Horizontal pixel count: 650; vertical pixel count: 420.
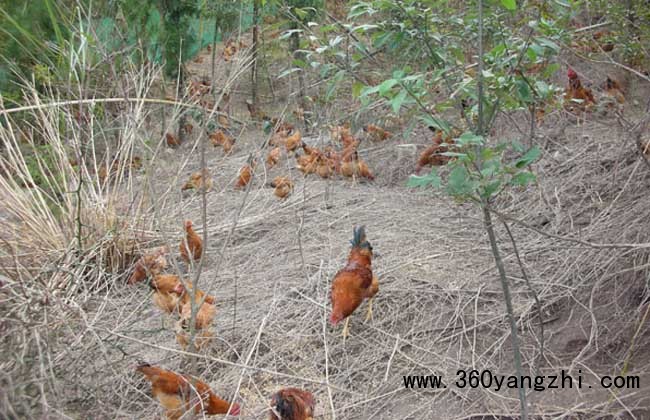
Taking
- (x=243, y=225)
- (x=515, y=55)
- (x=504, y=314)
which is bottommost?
(x=243, y=225)

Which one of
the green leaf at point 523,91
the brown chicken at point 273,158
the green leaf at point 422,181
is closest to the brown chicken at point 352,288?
the green leaf at point 422,181

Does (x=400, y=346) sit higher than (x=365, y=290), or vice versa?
(x=365, y=290)

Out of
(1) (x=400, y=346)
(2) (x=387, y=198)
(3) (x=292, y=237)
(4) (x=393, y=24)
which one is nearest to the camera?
(4) (x=393, y=24)

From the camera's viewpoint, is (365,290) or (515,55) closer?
(515,55)

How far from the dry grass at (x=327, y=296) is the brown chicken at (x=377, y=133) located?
1.76 m

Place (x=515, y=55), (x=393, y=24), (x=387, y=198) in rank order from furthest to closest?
1. (x=387, y=198)
2. (x=393, y=24)
3. (x=515, y=55)

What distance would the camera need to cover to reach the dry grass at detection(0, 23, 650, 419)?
2.15 m

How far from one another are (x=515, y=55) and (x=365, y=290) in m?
1.27

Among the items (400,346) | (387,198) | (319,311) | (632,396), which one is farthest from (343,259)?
(632,396)

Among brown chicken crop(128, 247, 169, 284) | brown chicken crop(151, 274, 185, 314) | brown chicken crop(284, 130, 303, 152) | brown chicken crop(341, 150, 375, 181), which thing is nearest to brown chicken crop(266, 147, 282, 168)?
brown chicken crop(284, 130, 303, 152)

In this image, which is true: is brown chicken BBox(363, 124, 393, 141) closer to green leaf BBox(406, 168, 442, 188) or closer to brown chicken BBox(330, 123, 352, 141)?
brown chicken BBox(330, 123, 352, 141)

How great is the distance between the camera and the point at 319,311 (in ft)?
10.1

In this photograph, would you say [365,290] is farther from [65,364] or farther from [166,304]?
[65,364]

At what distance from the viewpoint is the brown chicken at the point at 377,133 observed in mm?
6438
